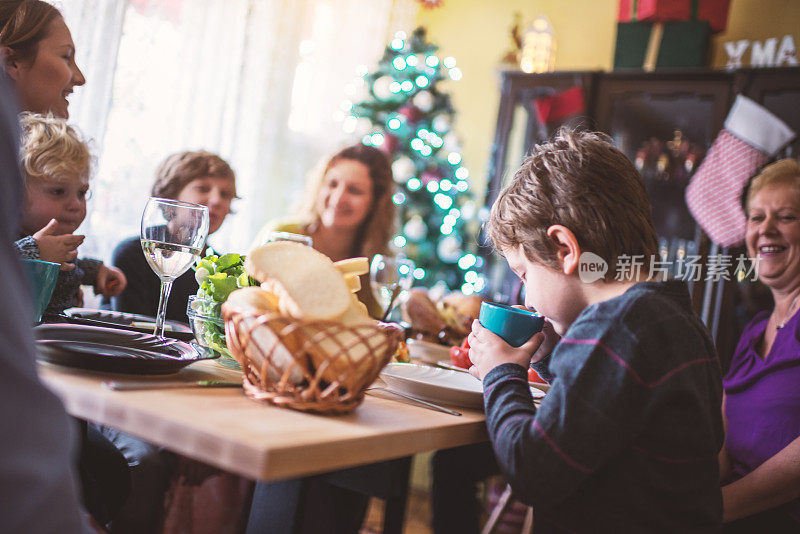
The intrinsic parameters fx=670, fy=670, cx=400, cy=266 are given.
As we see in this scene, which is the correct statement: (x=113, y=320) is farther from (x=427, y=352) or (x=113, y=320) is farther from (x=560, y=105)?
(x=560, y=105)

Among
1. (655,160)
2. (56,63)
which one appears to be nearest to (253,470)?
(56,63)

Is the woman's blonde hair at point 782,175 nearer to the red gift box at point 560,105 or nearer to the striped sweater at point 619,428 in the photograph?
the striped sweater at point 619,428

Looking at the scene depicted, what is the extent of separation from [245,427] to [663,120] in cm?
331

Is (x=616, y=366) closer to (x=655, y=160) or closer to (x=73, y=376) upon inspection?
(x=73, y=376)

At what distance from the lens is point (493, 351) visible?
0.96 m

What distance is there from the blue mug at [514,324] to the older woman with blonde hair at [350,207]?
5.88 ft

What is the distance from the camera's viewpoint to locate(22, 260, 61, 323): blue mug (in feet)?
3.25

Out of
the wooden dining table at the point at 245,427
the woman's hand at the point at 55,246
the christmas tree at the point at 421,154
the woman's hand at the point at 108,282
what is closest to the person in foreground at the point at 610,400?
the wooden dining table at the point at 245,427

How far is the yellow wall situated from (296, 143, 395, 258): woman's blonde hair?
1484 millimetres

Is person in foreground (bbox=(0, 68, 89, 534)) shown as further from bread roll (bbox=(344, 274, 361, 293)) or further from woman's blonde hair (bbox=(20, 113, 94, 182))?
woman's blonde hair (bbox=(20, 113, 94, 182))

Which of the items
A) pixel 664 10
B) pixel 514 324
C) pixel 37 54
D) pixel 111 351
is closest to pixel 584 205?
pixel 514 324

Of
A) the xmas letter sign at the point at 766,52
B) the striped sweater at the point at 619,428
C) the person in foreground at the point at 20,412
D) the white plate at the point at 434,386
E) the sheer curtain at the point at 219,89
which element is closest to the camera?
the person in foreground at the point at 20,412

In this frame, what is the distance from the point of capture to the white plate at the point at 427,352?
4.92ft

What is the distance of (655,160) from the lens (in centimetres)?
348
